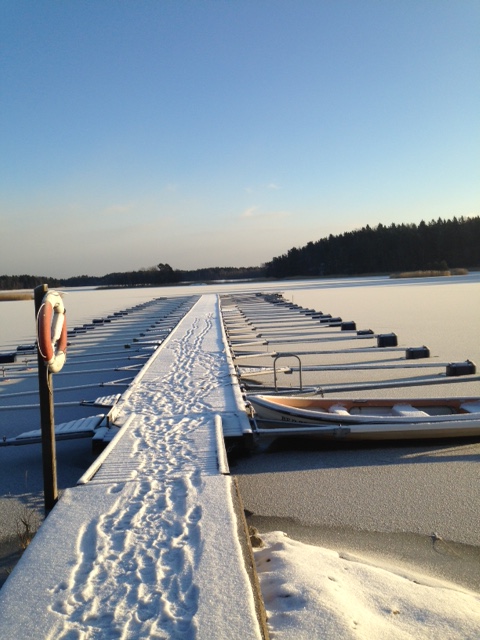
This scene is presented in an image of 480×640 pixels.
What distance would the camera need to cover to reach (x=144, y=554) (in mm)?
2291

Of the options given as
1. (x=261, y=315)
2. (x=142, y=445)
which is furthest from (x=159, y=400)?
(x=261, y=315)

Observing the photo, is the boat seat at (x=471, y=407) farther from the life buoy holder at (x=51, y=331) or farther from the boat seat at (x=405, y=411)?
the life buoy holder at (x=51, y=331)

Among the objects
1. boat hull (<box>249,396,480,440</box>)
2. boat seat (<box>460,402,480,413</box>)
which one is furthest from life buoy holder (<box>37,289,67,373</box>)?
boat seat (<box>460,402,480,413</box>)

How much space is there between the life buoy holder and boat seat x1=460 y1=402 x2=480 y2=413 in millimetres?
3092

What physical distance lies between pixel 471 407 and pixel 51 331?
3262 millimetres

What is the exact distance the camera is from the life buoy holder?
2.65 meters

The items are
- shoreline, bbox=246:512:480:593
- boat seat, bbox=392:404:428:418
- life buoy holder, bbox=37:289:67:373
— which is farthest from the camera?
boat seat, bbox=392:404:428:418

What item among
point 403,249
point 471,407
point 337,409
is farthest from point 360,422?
point 403,249

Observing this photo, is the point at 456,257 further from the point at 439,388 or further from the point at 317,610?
the point at 317,610

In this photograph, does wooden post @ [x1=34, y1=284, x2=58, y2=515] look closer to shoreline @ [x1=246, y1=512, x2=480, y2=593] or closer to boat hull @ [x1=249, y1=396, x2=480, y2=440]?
shoreline @ [x1=246, y1=512, x2=480, y2=593]

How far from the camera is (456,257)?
2183 inches

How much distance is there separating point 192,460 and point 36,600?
4.72 ft

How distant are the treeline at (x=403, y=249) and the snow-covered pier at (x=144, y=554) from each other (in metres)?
49.8

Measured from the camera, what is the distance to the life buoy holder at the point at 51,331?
265cm
